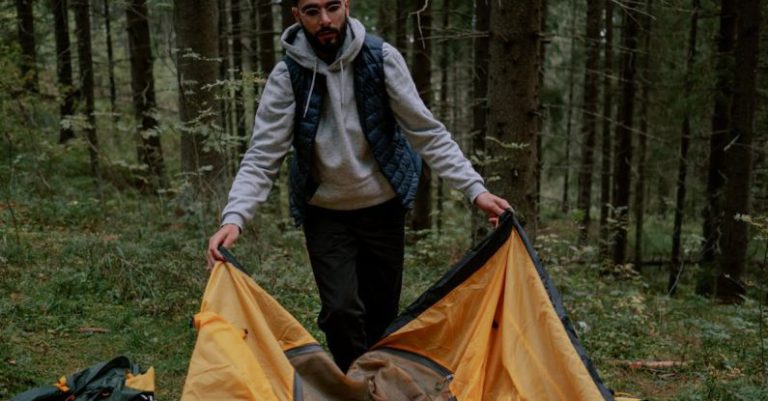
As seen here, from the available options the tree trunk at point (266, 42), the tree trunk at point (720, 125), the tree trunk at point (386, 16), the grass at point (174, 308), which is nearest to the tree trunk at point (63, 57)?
the tree trunk at point (266, 42)

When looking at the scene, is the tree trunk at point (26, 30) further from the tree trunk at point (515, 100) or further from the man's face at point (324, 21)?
the man's face at point (324, 21)

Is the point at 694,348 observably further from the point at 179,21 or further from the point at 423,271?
the point at 179,21

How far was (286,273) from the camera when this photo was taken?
6473 mm

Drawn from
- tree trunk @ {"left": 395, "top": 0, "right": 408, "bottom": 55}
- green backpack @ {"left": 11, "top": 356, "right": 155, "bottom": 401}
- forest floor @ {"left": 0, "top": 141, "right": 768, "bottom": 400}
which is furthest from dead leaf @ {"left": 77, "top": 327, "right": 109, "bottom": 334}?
tree trunk @ {"left": 395, "top": 0, "right": 408, "bottom": 55}

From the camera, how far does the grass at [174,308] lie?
438cm

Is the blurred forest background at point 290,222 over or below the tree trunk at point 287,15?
below

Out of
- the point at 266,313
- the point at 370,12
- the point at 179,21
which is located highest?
the point at 370,12

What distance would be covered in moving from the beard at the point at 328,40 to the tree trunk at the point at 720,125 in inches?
358

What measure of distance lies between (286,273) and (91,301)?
1.77 metres

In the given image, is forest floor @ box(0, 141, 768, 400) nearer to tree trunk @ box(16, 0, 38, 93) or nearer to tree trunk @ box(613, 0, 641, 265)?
tree trunk @ box(613, 0, 641, 265)

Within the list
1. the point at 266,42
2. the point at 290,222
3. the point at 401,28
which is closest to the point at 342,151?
the point at 290,222

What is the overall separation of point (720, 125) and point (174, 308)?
1001 cm

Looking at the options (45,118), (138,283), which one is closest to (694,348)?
(138,283)

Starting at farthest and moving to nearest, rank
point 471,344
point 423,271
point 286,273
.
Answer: point 423,271 < point 286,273 < point 471,344
